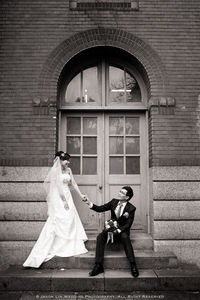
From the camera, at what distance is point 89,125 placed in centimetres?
735

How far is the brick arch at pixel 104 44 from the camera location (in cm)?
688

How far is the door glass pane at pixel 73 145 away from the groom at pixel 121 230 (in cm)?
151

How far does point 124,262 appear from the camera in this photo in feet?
19.6

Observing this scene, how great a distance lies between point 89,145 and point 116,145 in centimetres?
63

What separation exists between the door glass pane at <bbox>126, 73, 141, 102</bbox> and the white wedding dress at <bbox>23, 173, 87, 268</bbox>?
278cm

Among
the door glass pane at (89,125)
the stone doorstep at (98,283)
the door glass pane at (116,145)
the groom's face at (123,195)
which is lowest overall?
the stone doorstep at (98,283)

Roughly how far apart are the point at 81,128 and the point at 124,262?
10.2ft

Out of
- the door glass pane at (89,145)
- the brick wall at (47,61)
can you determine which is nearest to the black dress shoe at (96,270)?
the brick wall at (47,61)

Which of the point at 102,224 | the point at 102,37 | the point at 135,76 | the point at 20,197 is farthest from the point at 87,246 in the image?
the point at 102,37

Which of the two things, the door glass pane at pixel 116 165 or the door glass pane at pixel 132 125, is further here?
the door glass pane at pixel 132 125

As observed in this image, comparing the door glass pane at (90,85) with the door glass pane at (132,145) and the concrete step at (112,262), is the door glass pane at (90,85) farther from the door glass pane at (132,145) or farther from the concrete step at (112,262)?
the concrete step at (112,262)

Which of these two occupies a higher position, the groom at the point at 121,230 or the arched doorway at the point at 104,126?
the arched doorway at the point at 104,126

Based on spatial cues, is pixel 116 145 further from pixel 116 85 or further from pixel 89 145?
pixel 116 85

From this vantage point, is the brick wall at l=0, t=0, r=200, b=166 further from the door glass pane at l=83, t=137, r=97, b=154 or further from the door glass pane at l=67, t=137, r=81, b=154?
the door glass pane at l=83, t=137, r=97, b=154
